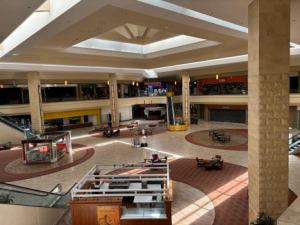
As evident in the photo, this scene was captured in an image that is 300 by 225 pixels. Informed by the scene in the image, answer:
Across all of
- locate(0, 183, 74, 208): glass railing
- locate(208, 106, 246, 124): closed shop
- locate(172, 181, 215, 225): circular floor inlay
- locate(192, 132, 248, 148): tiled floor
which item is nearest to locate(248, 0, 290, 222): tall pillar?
locate(172, 181, 215, 225): circular floor inlay

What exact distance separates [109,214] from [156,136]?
14.0m

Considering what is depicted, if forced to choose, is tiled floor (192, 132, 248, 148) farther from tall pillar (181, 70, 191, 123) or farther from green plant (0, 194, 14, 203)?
green plant (0, 194, 14, 203)

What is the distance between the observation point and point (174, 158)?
1312 cm

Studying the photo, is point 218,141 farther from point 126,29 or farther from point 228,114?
point 126,29

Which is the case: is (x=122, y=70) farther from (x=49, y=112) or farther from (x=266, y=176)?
(x=266, y=176)

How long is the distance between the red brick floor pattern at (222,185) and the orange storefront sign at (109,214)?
270 cm

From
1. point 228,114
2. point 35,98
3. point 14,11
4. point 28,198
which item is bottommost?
point 28,198

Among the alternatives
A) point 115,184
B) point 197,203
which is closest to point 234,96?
point 197,203

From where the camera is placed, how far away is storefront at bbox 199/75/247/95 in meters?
23.4

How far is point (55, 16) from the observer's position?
23.2ft

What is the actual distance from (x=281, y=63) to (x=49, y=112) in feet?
76.5

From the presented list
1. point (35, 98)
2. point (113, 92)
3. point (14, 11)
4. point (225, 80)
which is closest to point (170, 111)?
point (113, 92)

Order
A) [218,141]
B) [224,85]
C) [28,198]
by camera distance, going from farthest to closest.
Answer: [224,85] → [218,141] → [28,198]

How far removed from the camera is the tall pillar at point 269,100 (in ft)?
17.4
